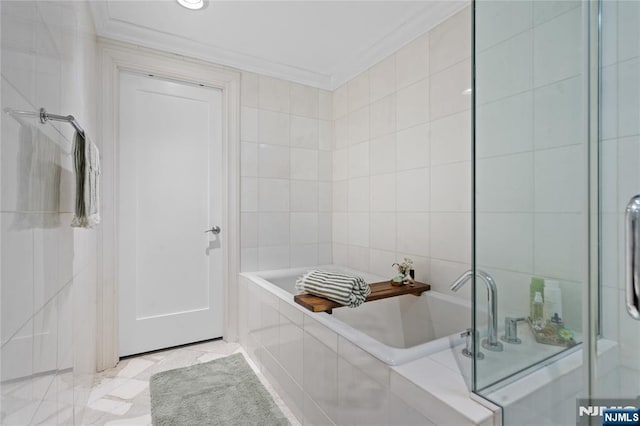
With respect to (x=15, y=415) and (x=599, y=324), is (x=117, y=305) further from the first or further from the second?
(x=599, y=324)

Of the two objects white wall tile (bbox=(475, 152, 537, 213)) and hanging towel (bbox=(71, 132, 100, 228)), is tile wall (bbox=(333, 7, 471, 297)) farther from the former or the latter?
hanging towel (bbox=(71, 132, 100, 228))

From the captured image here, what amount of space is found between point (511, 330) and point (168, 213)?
87.5 inches

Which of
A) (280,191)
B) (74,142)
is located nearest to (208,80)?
(280,191)

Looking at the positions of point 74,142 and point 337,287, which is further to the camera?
point 337,287

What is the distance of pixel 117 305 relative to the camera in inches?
84.7

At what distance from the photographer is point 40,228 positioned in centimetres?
87

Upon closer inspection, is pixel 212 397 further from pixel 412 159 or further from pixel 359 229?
pixel 412 159

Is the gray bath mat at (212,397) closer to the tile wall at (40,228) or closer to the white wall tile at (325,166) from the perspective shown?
the tile wall at (40,228)

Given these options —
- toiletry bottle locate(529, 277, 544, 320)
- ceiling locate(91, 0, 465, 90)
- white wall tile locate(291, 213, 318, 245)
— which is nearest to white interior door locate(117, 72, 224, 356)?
ceiling locate(91, 0, 465, 90)

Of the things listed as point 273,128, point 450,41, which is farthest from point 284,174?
point 450,41

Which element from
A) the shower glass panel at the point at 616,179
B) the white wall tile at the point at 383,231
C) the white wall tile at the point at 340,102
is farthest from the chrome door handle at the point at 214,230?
the shower glass panel at the point at 616,179

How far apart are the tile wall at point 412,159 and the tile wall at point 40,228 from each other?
1803 millimetres

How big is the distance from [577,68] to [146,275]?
8.34ft
